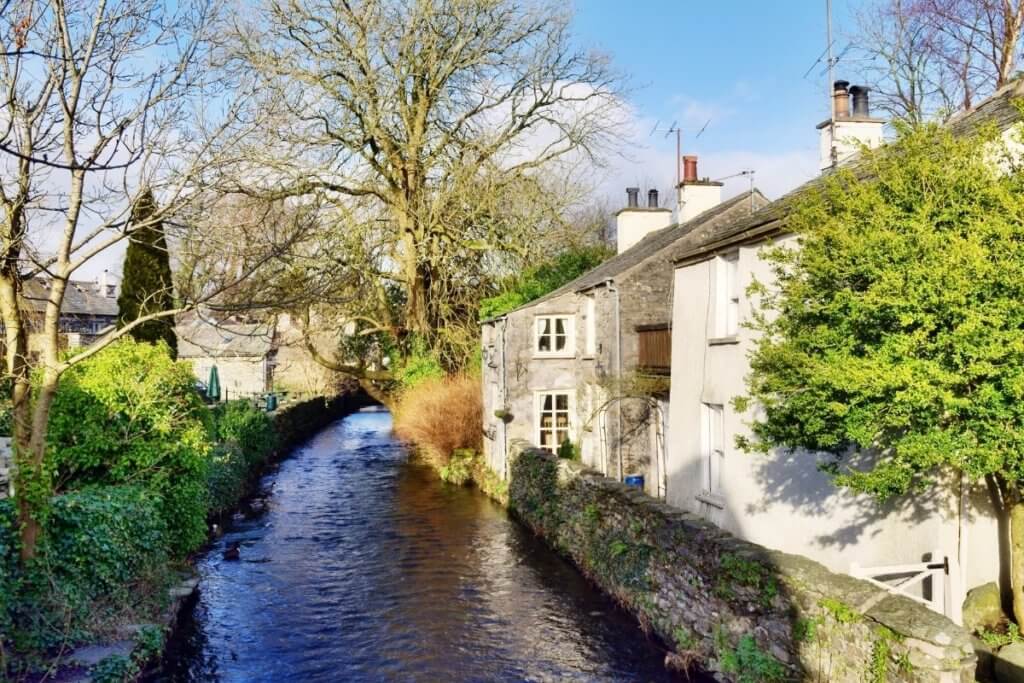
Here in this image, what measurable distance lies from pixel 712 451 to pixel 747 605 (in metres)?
5.05

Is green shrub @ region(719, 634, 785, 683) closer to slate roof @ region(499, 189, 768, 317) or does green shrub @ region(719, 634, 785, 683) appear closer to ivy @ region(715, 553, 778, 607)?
ivy @ region(715, 553, 778, 607)

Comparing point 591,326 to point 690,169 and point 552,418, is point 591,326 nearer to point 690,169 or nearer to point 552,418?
point 552,418

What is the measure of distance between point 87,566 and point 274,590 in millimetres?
5485

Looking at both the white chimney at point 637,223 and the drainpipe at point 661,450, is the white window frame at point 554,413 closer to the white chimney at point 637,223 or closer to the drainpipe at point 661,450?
the drainpipe at point 661,450

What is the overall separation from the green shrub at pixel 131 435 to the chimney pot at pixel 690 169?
56.2ft

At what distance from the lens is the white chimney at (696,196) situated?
986 inches

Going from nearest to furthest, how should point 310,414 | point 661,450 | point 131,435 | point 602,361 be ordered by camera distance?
point 131,435 → point 661,450 → point 602,361 → point 310,414

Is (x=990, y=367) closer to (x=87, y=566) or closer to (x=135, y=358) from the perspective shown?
(x=87, y=566)

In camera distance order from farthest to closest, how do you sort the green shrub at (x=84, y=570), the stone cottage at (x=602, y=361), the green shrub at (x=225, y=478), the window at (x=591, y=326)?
the window at (x=591, y=326), the stone cottage at (x=602, y=361), the green shrub at (x=225, y=478), the green shrub at (x=84, y=570)

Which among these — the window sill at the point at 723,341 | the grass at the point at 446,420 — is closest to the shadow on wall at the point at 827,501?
the window sill at the point at 723,341

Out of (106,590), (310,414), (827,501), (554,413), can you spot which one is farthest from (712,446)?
(310,414)

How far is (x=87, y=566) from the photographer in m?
10.6

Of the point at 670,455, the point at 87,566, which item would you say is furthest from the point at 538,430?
the point at 87,566

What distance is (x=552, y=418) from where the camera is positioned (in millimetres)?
24938
